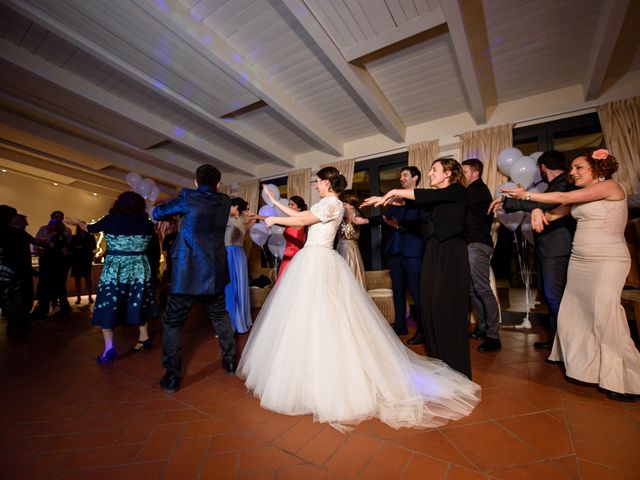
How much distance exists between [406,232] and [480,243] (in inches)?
31.6

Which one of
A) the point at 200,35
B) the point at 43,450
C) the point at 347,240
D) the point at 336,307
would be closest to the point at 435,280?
the point at 336,307

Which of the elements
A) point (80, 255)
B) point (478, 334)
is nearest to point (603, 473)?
point (478, 334)

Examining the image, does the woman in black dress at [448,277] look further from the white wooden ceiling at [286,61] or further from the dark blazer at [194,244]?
the white wooden ceiling at [286,61]

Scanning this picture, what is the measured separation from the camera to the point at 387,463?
1341mm

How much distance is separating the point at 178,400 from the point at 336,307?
1.32 metres

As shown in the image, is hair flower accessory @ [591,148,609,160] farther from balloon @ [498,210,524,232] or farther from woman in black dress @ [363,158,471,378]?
balloon @ [498,210,524,232]

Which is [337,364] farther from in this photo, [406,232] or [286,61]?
[286,61]

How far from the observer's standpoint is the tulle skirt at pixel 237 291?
3.62 m

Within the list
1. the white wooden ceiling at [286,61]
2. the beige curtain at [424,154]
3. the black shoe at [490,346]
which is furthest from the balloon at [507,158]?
the black shoe at [490,346]

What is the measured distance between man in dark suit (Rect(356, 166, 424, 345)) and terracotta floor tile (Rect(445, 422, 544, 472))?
147 centimetres

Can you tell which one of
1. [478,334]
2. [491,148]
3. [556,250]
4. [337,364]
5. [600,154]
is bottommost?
Answer: [478,334]

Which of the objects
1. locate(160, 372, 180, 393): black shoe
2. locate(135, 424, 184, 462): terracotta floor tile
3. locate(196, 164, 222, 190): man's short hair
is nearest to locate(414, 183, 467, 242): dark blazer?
locate(196, 164, 222, 190): man's short hair

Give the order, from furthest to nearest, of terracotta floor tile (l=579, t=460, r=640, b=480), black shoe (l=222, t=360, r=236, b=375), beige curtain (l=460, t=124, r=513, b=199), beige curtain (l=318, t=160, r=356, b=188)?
beige curtain (l=318, t=160, r=356, b=188) < beige curtain (l=460, t=124, r=513, b=199) < black shoe (l=222, t=360, r=236, b=375) < terracotta floor tile (l=579, t=460, r=640, b=480)

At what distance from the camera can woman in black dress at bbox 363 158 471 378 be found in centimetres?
202
